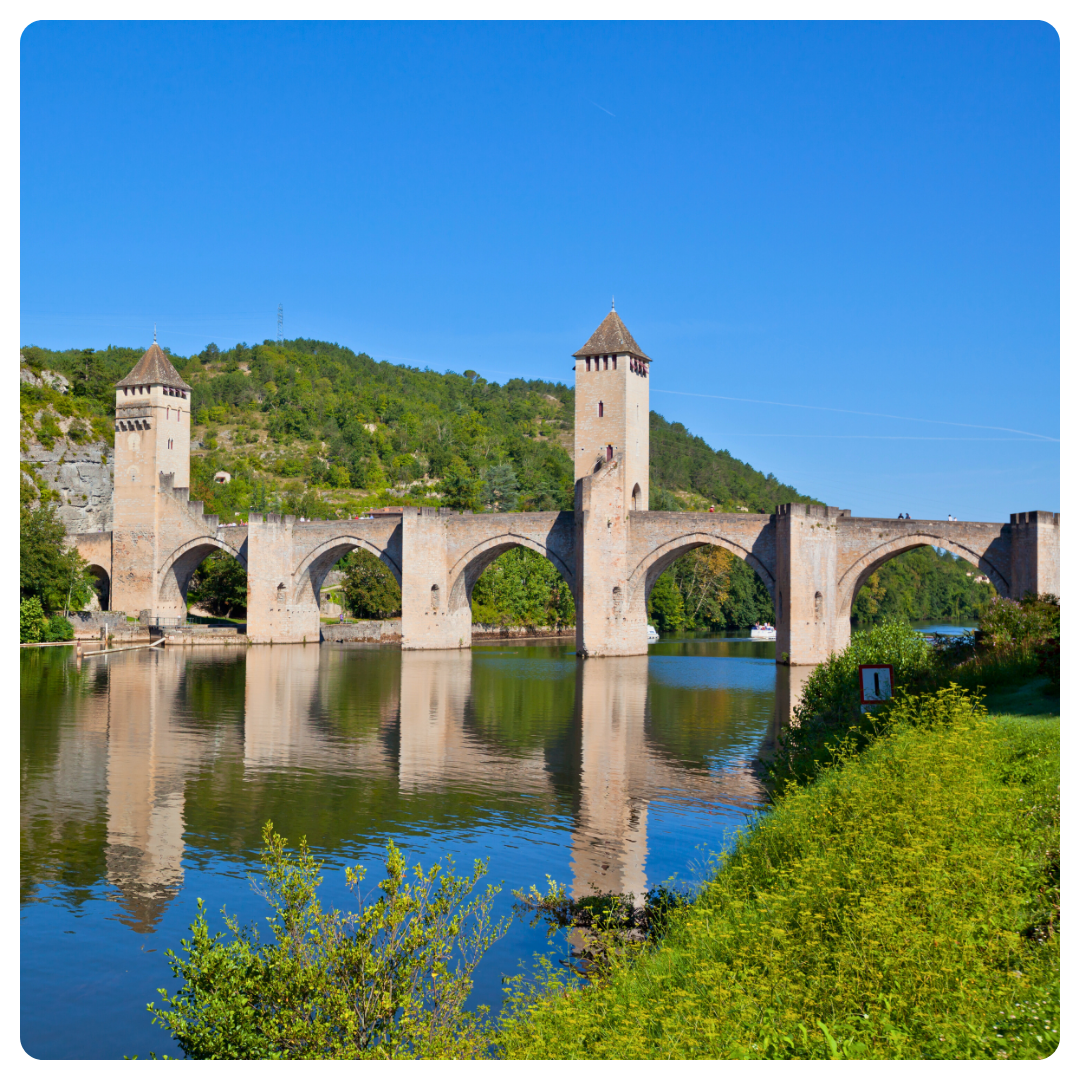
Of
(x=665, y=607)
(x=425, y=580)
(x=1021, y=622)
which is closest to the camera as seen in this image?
(x=1021, y=622)

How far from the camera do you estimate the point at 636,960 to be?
6512 mm

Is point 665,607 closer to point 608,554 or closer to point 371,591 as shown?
point 371,591

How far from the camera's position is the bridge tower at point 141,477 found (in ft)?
139

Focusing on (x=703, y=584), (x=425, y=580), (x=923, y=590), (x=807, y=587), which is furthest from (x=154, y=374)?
(x=923, y=590)

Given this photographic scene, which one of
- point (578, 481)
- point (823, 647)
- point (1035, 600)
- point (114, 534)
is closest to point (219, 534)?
point (114, 534)

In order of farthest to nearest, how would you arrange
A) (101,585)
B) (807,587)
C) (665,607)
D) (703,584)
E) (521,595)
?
(703,584), (665,607), (521,595), (101,585), (807,587)

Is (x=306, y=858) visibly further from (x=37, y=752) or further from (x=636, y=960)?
Result: (x=37, y=752)

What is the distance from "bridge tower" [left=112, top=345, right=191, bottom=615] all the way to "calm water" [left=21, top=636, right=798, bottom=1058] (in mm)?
16171

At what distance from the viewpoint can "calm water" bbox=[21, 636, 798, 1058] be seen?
8281 millimetres

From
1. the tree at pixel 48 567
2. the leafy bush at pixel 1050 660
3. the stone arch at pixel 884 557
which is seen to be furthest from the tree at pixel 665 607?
the leafy bush at pixel 1050 660

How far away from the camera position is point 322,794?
44.0ft

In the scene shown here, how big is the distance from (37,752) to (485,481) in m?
52.1

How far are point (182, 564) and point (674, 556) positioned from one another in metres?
21.0

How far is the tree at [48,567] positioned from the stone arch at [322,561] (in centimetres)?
792
